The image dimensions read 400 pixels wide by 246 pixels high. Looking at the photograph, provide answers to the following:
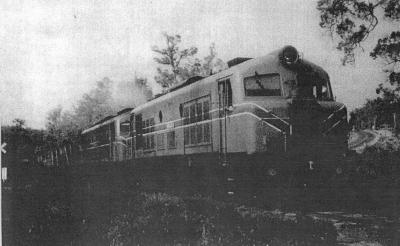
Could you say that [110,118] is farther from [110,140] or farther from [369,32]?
[369,32]

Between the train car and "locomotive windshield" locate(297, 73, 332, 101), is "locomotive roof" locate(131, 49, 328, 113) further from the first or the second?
the train car

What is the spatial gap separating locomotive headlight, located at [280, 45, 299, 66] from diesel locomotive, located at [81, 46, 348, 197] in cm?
2

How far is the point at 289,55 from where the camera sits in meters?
6.49

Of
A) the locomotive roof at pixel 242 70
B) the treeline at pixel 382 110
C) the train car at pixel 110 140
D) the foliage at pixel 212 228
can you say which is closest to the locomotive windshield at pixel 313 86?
the locomotive roof at pixel 242 70

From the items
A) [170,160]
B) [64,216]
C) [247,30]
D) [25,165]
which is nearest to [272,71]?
[247,30]

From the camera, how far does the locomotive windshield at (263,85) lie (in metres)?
6.46

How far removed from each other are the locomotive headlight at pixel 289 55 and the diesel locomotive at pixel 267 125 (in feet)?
0.05

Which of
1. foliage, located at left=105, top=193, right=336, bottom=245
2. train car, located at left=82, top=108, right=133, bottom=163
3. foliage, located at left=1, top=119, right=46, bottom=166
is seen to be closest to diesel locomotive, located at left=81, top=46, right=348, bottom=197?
foliage, located at left=105, top=193, right=336, bottom=245

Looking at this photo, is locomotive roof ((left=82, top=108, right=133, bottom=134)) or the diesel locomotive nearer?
the diesel locomotive

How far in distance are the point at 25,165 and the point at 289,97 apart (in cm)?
526

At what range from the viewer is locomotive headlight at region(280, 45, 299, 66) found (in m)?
6.43

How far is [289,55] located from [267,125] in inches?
46.8

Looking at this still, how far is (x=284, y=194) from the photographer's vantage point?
675 centimetres

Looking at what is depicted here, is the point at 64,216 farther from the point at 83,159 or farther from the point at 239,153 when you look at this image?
the point at 83,159
